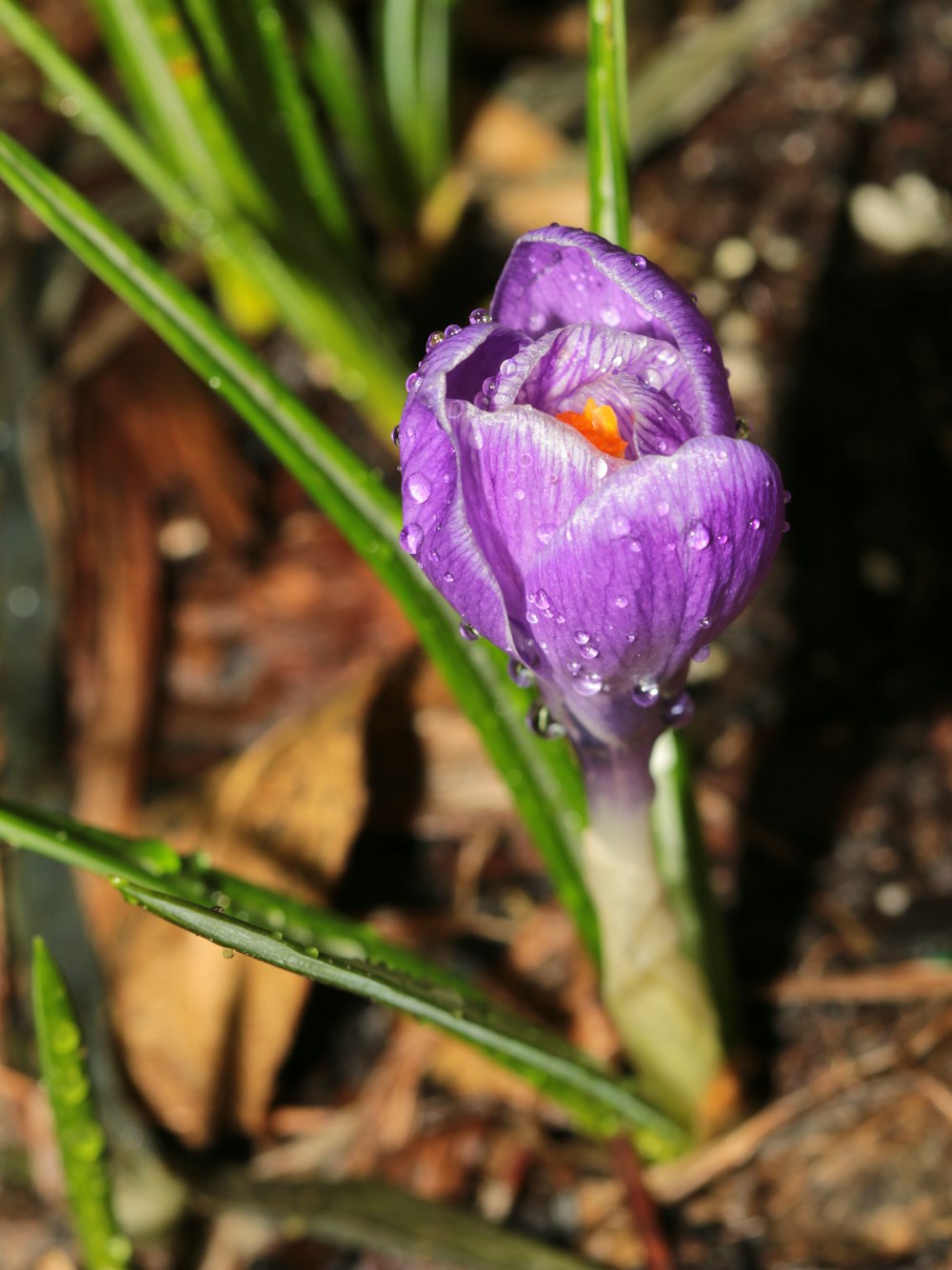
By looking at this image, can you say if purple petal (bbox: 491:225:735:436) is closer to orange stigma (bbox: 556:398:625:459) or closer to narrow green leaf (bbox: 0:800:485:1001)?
orange stigma (bbox: 556:398:625:459)

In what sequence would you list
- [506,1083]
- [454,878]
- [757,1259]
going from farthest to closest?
Result: [454,878] → [506,1083] → [757,1259]

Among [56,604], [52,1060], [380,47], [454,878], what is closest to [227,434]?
[56,604]

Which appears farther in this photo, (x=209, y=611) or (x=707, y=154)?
(x=707, y=154)

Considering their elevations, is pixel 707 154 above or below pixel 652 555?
below

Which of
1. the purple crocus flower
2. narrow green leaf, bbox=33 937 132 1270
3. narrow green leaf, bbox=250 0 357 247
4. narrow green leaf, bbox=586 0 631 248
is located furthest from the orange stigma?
narrow green leaf, bbox=250 0 357 247

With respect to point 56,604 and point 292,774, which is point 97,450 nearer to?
point 56,604

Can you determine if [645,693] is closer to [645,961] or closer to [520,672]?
[520,672]

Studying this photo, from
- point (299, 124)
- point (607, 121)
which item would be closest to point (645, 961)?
point (607, 121)

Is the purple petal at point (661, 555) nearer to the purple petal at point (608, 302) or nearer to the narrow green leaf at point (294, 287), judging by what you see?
the purple petal at point (608, 302)
